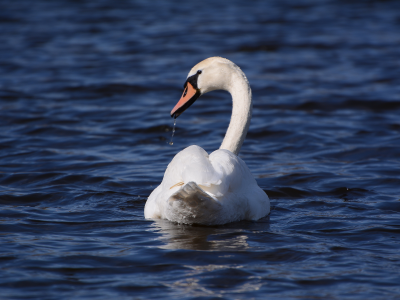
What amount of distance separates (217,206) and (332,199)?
77.8 inches

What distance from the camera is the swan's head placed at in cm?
673

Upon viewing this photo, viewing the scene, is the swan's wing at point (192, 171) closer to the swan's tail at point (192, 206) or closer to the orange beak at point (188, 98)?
the swan's tail at point (192, 206)

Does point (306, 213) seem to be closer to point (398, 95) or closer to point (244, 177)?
point (244, 177)

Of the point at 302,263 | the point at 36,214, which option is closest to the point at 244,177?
the point at 302,263

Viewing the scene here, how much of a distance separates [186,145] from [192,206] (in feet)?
14.0

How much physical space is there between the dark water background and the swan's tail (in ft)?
0.51

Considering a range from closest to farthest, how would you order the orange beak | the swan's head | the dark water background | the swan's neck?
1. the dark water background
2. the swan's neck
3. the swan's head
4. the orange beak

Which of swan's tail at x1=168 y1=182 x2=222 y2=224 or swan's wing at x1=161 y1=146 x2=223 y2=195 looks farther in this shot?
swan's wing at x1=161 y1=146 x2=223 y2=195

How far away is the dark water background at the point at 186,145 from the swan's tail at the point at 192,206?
155 mm

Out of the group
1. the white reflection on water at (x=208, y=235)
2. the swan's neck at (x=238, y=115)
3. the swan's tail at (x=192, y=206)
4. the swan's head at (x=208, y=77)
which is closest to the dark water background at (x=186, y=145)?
the white reflection on water at (x=208, y=235)

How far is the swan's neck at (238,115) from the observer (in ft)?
21.6

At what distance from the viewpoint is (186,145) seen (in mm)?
9219

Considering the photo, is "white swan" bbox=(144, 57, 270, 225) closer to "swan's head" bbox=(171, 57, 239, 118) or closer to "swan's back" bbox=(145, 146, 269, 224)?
"swan's back" bbox=(145, 146, 269, 224)

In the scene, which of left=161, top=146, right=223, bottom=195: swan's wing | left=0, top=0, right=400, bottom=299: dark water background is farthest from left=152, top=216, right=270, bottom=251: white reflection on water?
left=161, top=146, right=223, bottom=195: swan's wing
